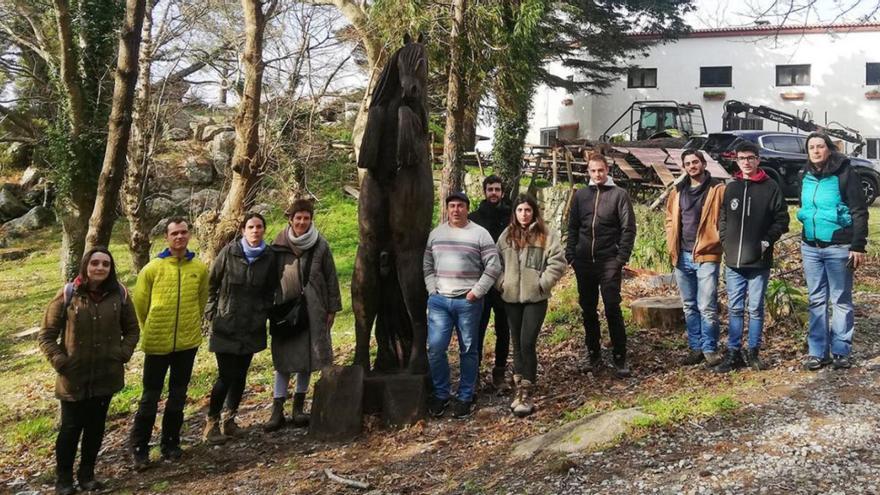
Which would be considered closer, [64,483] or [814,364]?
[64,483]

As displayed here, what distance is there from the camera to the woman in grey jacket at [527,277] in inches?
180

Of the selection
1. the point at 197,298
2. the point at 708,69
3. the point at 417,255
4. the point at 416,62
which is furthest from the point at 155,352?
the point at 708,69

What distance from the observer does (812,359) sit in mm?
5094

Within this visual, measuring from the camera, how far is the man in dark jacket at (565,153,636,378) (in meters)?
5.15

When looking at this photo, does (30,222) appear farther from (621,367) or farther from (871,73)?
(871,73)

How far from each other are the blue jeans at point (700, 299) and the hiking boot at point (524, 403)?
1.69 metres

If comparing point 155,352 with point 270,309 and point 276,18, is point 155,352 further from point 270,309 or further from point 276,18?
point 276,18

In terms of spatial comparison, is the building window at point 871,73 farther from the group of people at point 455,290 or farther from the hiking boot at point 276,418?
the hiking boot at point 276,418

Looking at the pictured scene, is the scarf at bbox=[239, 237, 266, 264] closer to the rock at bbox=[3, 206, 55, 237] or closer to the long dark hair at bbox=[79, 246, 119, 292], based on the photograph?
the long dark hair at bbox=[79, 246, 119, 292]

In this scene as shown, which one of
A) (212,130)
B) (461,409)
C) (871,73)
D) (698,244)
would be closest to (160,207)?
(212,130)

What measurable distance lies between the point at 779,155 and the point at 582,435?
13.6 m

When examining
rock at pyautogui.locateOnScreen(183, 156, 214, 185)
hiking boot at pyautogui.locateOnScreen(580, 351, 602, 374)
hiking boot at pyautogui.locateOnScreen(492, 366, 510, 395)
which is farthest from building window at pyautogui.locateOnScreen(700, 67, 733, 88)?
hiking boot at pyautogui.locateOnScreen(492, 366, 510, 395)

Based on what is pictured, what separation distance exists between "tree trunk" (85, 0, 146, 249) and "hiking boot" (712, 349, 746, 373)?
215 inches

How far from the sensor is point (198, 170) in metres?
22.0
